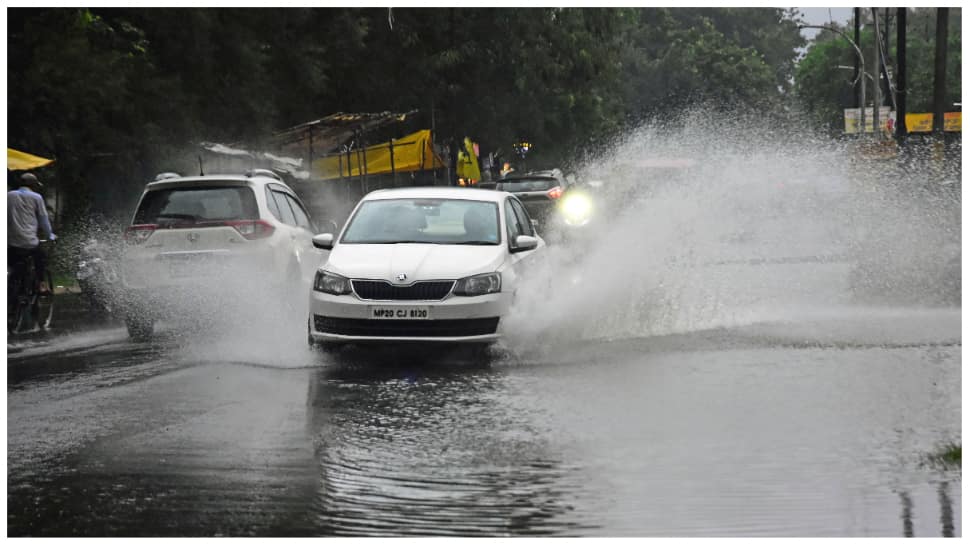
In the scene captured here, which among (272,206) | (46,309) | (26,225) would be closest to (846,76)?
(46,309)

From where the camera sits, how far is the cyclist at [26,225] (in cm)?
1641

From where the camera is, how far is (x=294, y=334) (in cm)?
1379

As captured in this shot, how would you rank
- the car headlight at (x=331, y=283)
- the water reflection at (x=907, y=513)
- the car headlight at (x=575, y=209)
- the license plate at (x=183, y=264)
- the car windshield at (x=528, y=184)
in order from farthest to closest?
the car windshield at (x=528, y=184) < the car headlight at (x=575, y=209) < the license plate at (x=183, y=264) < the car headlight at (x=331, y=283) < the water reflection at (x=907, y=513)

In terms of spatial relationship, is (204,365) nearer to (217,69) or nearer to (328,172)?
(217,69)

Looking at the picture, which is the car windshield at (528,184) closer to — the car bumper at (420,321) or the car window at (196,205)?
the car window at (196,205)

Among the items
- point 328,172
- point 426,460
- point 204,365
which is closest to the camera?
point 426,460

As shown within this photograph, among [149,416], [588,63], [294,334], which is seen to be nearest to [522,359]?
[294,334]

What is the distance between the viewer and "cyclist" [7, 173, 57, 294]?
53.8ft

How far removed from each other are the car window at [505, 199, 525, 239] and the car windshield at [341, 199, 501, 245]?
0.12m

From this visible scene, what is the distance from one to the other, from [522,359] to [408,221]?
1736 mm

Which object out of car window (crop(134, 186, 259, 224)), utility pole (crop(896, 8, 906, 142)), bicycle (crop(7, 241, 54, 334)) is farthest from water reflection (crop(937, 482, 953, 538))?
utility pole (crop(896, 8, 906, 142))

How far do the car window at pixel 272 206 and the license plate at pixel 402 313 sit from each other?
11.7ft

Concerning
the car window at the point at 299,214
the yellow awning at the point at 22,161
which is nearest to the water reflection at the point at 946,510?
the car window at the point at 299,214

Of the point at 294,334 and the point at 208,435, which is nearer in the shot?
the point at 208,435
